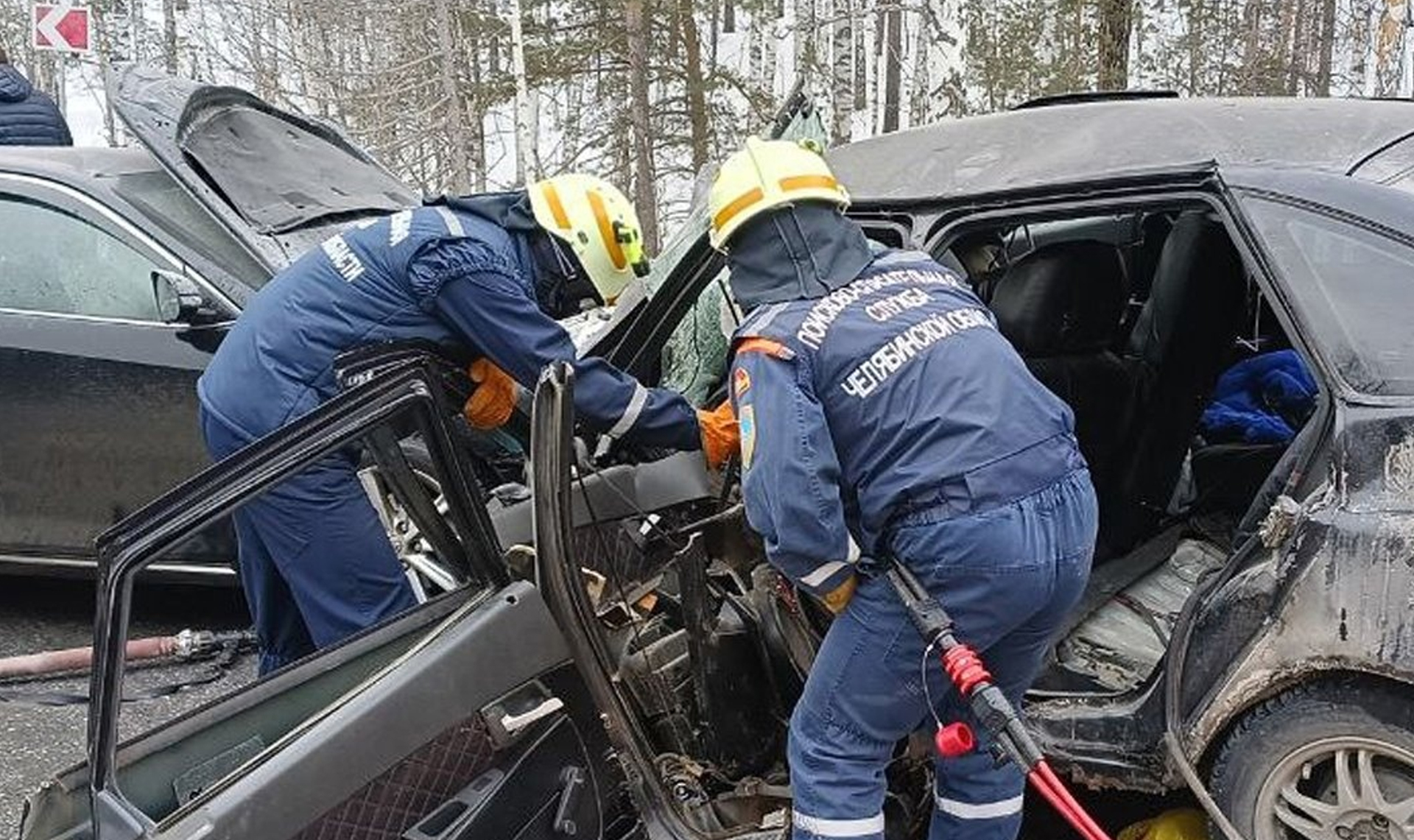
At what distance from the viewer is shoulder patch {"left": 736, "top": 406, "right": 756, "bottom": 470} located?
242cm

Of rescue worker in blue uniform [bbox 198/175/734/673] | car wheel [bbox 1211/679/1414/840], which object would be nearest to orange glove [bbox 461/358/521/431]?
rescue worker in blue uniform [bbox 198/175/734/673]

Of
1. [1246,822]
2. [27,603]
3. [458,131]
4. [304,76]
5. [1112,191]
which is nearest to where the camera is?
[1246,822]

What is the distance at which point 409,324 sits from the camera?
3328 mm

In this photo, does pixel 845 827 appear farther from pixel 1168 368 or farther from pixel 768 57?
pixel 768 57

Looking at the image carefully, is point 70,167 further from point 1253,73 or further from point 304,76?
point 304,76

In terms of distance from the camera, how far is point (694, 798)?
2855mm

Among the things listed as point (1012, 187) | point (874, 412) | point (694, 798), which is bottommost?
point (694, 798)

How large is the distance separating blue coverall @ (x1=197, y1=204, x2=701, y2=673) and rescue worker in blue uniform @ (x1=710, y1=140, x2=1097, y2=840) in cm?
76

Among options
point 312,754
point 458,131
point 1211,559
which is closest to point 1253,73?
point 458,131

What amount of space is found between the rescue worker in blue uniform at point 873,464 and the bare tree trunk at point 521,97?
10.2 metres

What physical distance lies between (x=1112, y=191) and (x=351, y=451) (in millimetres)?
1855

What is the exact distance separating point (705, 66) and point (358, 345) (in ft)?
33.7

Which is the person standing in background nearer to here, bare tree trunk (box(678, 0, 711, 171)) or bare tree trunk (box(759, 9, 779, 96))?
bare tree trunk (box(678, 0, 711, 171))

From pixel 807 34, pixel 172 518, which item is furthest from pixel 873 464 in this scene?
pixel 807 34
